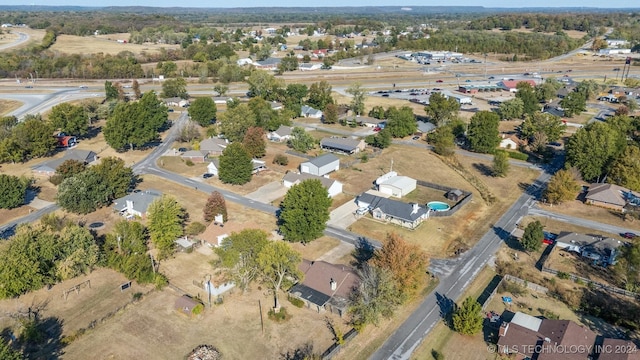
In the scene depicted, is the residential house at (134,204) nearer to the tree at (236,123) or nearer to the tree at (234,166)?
the tree at (234,166)

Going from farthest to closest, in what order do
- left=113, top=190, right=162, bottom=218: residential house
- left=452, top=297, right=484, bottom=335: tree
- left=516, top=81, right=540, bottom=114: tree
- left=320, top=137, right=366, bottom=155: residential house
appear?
left=516, top=81, right=540, bottom=114: tree, left=320, top=137, right=366, bottom=155: residential house, left=113, top=190, right=162, bottom=218: residential house, left=452, top=297, right=484, bottom=335: tree

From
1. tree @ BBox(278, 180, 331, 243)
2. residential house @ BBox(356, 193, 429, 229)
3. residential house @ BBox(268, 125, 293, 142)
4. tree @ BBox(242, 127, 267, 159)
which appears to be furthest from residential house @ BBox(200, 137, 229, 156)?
tree @ BBox(278, 180, 331, 243)

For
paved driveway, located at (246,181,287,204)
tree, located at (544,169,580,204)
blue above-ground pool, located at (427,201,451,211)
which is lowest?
paved driveway, located at (246,181,287,204)

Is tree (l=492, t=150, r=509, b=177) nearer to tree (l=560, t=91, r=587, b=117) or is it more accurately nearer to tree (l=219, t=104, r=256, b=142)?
tree (l=219, t=104, r=256, b=142)

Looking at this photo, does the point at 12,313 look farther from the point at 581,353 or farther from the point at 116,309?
the point at 581,353

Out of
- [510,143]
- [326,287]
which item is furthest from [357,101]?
[326,287]

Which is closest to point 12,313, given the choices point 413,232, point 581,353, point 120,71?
point 413,232
